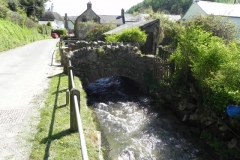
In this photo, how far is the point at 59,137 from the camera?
16.8 feet

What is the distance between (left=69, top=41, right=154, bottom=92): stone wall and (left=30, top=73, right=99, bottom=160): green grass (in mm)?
4483

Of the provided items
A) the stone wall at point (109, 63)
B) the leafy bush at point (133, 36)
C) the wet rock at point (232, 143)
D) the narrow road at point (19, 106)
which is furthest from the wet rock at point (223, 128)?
the leafy bush at point (133, 36)

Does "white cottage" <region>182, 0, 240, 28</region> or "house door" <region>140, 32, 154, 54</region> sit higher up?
"white cottage" <region>182, 0, 240, 28</region>

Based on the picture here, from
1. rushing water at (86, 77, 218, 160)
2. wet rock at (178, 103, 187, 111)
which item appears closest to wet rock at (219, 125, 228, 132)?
rushing water at (86, 77, 218, 160)

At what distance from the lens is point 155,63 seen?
11781mm

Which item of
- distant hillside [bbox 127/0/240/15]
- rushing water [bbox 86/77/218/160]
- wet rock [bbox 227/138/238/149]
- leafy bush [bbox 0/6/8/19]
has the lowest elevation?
rushing water [bbox 86/77/218/160]

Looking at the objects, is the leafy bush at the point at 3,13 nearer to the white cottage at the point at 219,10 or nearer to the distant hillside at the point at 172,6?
the white cottage at the point at 219,10

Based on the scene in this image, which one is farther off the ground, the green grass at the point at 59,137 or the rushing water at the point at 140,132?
the green grass at the point at 59,137

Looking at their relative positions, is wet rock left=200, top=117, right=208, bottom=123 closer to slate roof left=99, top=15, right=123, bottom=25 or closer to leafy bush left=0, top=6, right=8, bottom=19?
leafy bush left=0, top=6, right=8, bottom=19

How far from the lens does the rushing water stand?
6.70 m

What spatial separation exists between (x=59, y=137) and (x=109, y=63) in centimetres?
730

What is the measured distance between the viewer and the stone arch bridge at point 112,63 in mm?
11688

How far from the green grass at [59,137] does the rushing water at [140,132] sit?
1.16 metres

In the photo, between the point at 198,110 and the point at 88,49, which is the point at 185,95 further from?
the point at 88,49
